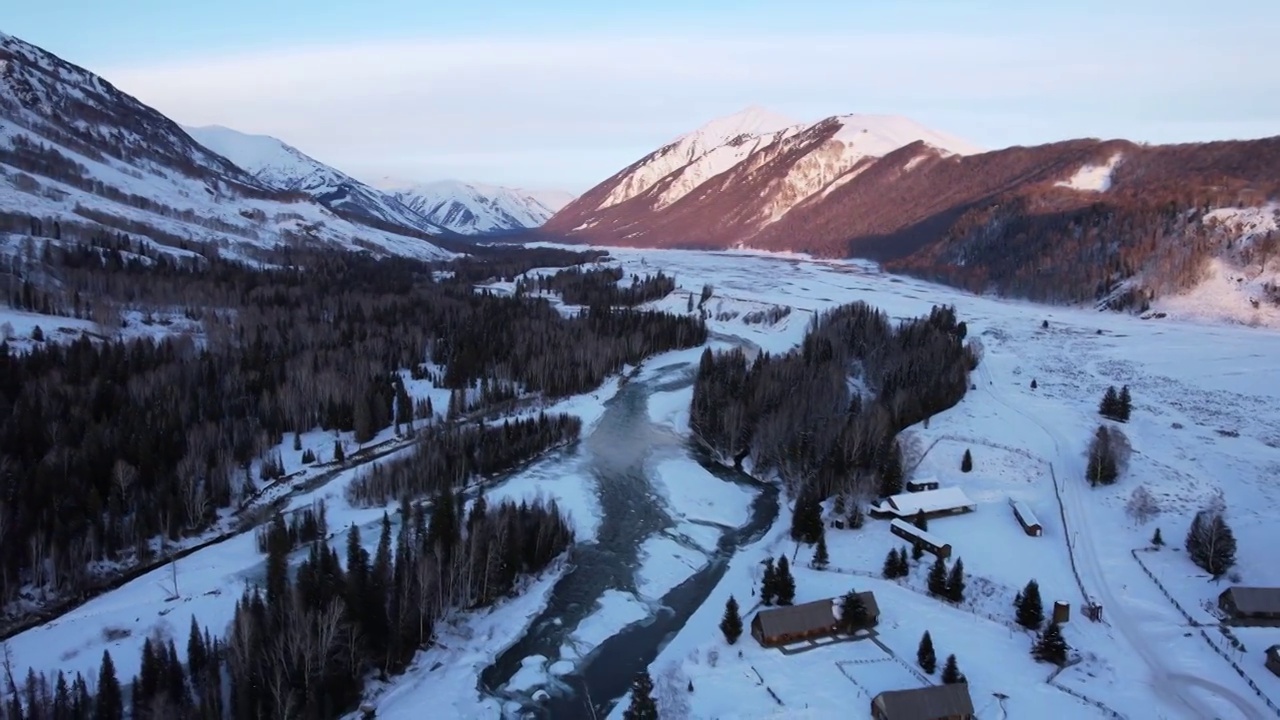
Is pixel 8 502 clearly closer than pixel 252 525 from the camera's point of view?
Yes

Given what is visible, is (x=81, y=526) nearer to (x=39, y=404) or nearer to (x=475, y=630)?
(x=39, y=404)

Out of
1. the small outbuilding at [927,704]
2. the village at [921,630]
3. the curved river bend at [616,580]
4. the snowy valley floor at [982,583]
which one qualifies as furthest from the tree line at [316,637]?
the small outbuilding at [927,704]

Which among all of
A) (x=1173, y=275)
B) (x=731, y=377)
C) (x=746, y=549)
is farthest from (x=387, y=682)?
(x=1173, y=275)

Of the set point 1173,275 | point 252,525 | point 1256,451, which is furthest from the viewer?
point 1173,275

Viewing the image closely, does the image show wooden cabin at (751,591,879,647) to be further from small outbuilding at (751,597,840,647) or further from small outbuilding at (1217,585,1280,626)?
small outbuilding at (1217,585,1280,626)

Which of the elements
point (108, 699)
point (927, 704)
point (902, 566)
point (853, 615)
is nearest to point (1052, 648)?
point (927, 704)

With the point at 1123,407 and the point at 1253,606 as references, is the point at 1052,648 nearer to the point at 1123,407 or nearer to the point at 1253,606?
the point at 1253,606

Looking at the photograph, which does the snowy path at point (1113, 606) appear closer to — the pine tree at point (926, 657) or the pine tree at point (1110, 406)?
the pine tree at point (1110, 406)
